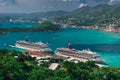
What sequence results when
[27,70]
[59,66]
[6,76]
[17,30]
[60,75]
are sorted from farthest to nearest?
[17,30]
[59,66]
[27,70]
[60,75]
[6,76]

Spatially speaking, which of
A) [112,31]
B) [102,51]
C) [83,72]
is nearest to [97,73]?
[83,72]

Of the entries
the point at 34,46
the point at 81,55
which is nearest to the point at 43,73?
the point at 81,55

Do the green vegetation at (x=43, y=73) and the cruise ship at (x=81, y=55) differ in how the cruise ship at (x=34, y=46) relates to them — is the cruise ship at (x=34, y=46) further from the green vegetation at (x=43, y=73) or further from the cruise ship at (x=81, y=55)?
the green vegetation at (x=43, y=73)

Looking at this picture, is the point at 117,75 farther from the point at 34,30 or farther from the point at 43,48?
the point at 34,30

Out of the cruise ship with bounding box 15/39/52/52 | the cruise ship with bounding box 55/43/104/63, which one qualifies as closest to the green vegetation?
the cruise ship with bounding box 55/43/104/63

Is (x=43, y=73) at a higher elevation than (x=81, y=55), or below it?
higher

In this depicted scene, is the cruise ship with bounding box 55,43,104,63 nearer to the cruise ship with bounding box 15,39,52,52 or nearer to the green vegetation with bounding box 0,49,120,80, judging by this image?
the cruise ship with bounding box 15,39,52,52

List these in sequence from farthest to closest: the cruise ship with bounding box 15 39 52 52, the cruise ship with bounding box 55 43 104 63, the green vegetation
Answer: the cruise ship with bounding box 15 39 52 52 < the cruise ship with bounding box 55 43 104 63 < the green vegetation

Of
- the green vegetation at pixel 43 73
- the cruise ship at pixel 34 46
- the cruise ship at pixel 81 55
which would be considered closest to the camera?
the green vegetation at pixel 43 73

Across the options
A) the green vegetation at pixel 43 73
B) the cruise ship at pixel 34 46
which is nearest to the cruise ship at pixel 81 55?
the cruise ship at pixel 34 46

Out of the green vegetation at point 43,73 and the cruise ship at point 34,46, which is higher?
the green vegetation at point 43,73

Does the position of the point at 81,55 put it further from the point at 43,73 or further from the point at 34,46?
the point at 43,73
